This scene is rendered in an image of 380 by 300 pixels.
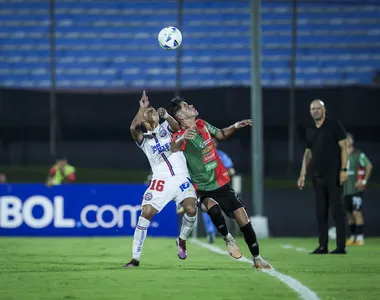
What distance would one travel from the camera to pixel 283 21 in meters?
31.5

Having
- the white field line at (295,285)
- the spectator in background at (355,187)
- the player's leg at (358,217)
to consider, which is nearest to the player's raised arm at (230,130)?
the white field line at (295,285)

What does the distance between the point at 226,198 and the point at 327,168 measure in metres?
3.15

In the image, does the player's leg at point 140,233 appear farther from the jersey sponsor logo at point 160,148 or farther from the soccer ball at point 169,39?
the soccer ball at point 169,39

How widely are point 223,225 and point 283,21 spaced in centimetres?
2090

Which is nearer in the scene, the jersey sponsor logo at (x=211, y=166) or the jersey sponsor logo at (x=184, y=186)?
the jersey sponsor logo at (x=211, y=166)

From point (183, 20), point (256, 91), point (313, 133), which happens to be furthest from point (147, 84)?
point (313, 133)

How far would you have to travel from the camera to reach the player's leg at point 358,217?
707 inches

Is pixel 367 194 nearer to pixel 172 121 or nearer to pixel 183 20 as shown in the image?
pixel 172 121

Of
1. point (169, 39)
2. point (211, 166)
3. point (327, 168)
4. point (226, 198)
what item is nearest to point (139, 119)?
point (211, 166)

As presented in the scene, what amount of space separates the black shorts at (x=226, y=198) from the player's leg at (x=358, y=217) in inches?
283

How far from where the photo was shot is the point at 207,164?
437 inches

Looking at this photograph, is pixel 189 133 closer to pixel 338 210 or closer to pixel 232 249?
pixel 232 249

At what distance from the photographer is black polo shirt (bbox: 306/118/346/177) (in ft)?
45.0

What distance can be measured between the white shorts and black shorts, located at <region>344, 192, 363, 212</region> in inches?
301
